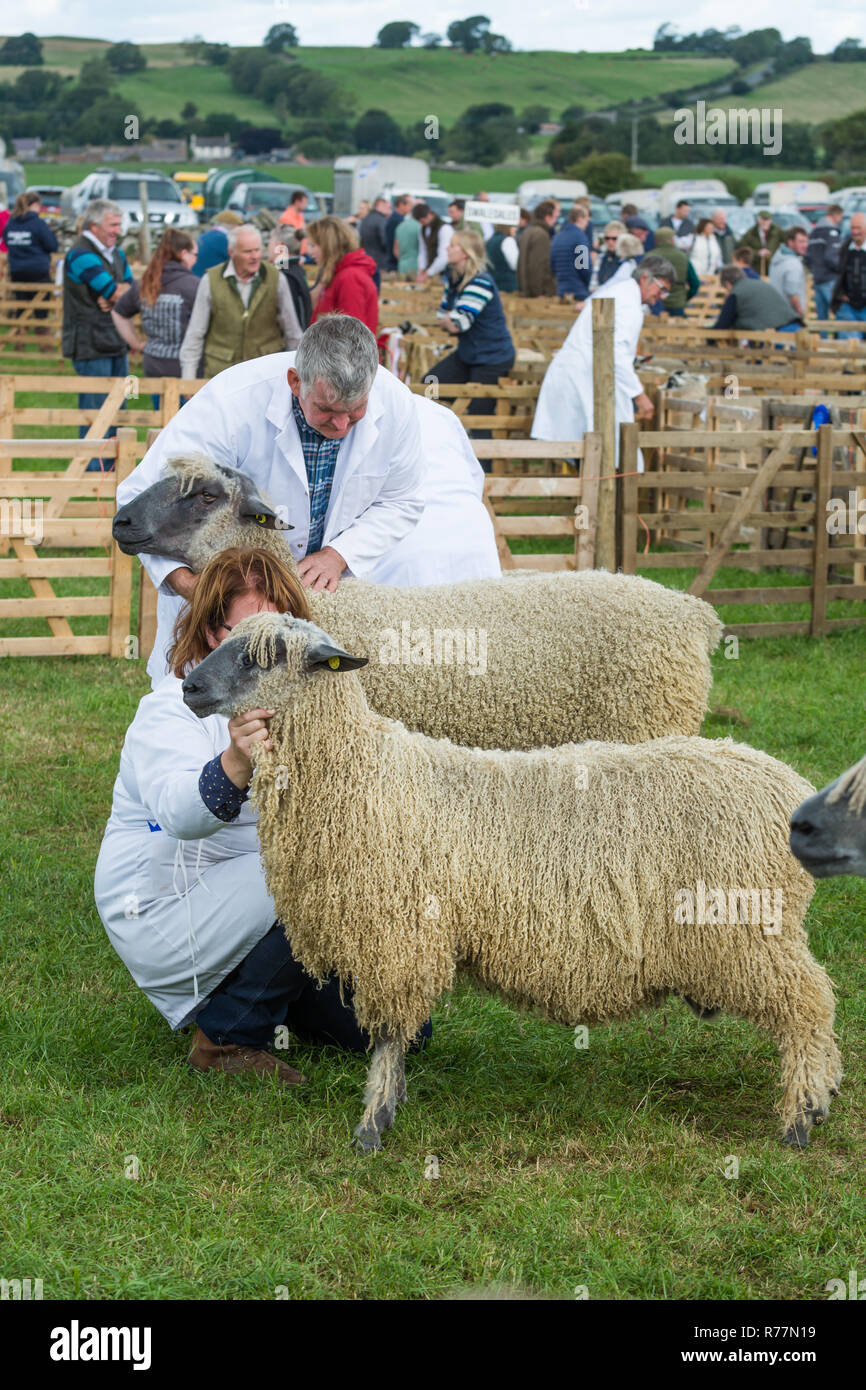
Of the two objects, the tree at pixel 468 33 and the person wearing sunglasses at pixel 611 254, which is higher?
the tree at pixel 468 33

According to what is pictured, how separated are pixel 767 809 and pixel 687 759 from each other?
230 mm

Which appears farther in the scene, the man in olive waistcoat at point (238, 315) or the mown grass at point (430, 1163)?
the man in olive waistcoat at point (238, 315)

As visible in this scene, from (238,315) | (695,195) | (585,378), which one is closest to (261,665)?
(238,315)

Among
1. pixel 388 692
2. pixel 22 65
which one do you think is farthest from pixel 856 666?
pixel 22 65

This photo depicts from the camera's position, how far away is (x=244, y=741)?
122 inches

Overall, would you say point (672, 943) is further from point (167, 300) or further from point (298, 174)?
point (298, 174)

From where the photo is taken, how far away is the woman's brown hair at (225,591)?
3270 millimetres

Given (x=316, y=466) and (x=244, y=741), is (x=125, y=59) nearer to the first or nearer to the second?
(x=316, y=466)

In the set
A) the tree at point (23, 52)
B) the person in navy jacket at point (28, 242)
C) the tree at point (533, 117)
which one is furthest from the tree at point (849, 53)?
the person in navy jacket at point (28, 242)

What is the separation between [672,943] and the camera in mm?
3291

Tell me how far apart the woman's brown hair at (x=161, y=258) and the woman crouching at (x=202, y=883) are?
8113 millimetres

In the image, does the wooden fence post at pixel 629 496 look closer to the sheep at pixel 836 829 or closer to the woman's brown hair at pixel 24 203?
the sheep at pixel 836 829

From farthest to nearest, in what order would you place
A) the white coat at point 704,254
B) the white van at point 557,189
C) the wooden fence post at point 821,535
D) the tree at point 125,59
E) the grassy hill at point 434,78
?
the tree at point 125,59
the grassy hill at point 434,78
the white van at point 557,189
the white coat at point 704,254
the wooden fence post at point 821,535

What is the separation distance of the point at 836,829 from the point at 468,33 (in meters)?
127
